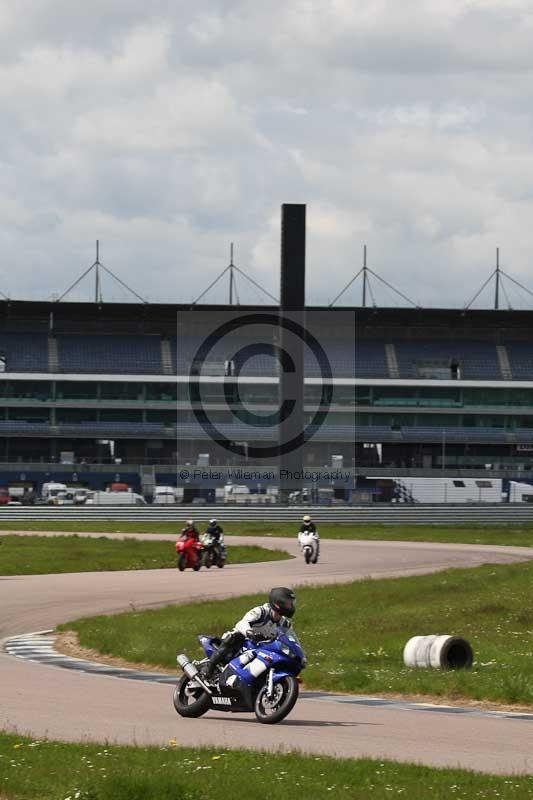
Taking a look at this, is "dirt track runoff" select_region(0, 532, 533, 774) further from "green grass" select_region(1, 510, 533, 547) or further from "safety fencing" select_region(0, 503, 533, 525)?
"safety fencing" select_region(0, 503, 533, 525)

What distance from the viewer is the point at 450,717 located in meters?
15.2

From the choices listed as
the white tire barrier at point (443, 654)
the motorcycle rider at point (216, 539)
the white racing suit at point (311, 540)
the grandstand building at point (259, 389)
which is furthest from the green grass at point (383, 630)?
the grandstand building at point (259, 389)

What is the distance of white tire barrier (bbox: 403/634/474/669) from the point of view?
63.0 feet

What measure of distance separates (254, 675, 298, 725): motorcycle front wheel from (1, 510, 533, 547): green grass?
4735 cm

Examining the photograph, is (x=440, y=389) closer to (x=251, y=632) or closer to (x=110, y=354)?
(x=110, y=354)

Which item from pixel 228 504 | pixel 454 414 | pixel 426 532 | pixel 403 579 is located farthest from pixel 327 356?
pixel 403 579

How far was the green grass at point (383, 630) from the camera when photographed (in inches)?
707

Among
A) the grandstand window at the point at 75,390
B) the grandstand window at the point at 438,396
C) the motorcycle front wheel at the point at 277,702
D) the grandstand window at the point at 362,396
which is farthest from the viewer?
the grandstand window at the point at 438,396

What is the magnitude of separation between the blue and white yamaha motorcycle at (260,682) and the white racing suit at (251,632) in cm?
6

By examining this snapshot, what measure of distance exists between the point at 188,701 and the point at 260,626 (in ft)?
4.43

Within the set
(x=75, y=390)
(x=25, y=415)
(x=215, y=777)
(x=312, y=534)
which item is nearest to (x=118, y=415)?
(x=75, y=390)

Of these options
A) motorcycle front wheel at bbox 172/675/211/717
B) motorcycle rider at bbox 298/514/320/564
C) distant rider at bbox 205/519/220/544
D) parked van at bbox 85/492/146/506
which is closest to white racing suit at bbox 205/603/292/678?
motorcycle front wheel at bbox 172/675/211/717

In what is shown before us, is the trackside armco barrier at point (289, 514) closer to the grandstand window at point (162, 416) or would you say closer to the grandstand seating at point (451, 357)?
the grandstand window at point (162, 416)

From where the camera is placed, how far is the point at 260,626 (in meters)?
14.3
